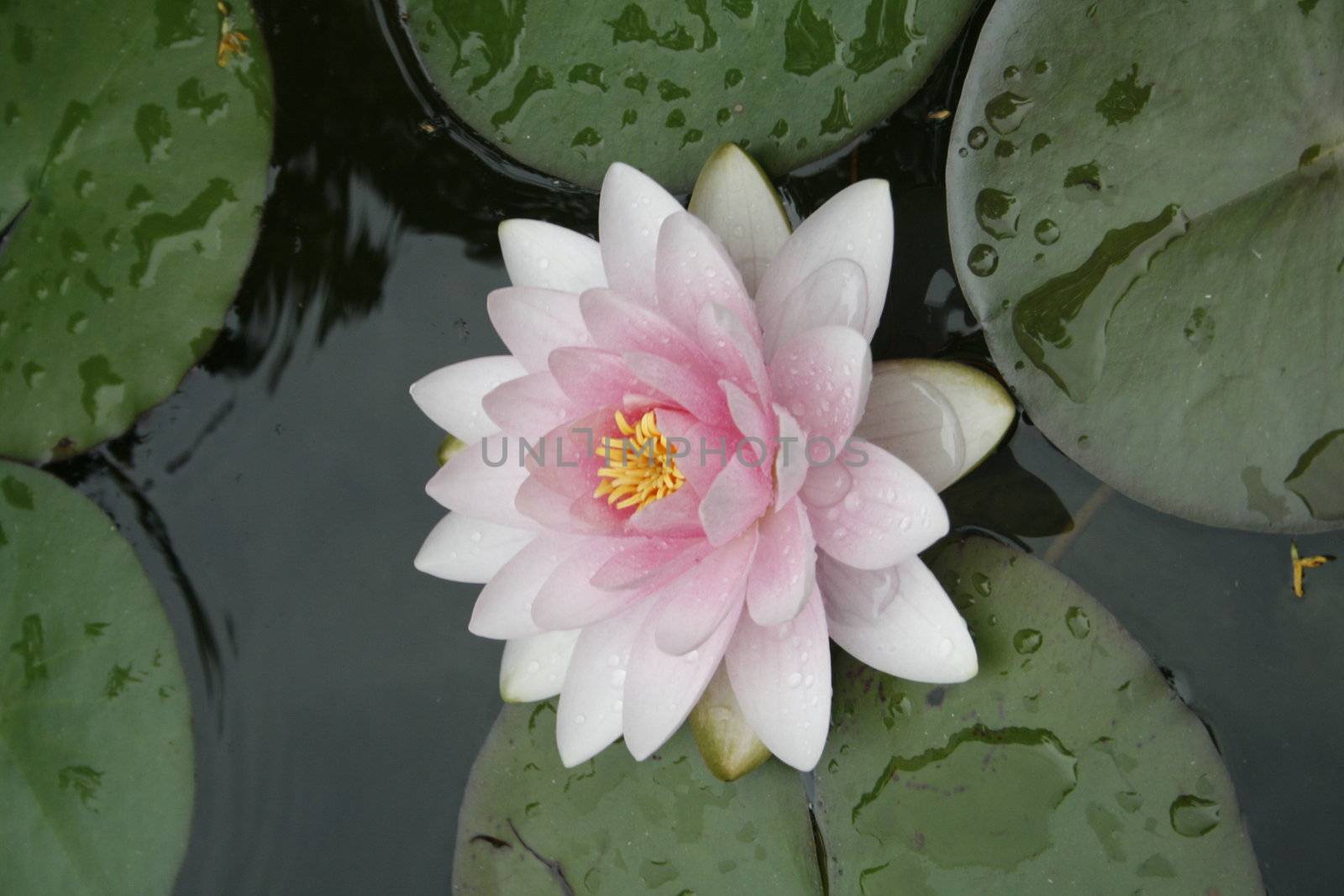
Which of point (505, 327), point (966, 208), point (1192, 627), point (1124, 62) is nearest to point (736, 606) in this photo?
point (505, 327)

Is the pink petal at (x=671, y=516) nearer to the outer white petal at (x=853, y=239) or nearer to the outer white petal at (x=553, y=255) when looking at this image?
the outer white petal at (x=853, y=239)

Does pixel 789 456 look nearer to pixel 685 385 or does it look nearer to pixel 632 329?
pixel 685 385

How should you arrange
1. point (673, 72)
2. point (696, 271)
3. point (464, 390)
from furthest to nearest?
1. point (673, 72)
2. point (464, 390)
3. point (696, 271)

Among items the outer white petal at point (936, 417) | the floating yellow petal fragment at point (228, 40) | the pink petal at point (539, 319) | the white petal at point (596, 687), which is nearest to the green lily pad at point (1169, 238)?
the outer white petal at point (936, 417)

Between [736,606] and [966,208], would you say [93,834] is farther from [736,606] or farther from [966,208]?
[966,208]

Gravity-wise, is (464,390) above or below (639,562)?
above

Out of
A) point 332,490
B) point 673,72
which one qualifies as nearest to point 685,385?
point 673,72

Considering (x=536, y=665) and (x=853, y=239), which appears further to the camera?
(x=536, y=665)
